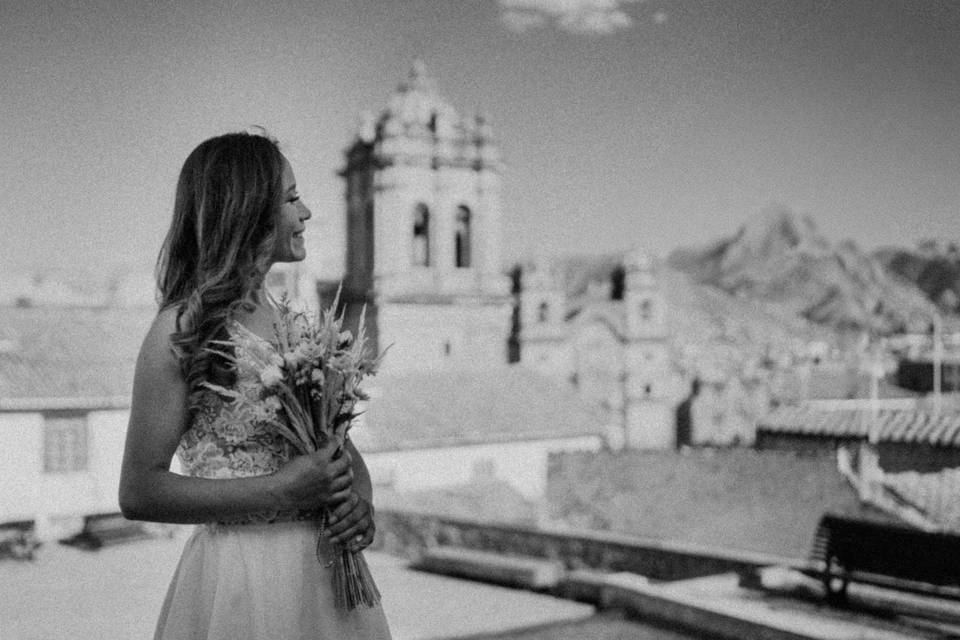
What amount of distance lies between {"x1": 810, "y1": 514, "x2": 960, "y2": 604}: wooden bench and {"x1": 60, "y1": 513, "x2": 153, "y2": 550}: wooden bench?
5547 mm

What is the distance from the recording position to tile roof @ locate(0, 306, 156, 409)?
430 inches

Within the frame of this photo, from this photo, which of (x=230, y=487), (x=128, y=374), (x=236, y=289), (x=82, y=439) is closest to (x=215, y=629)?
(x=230, y=487)

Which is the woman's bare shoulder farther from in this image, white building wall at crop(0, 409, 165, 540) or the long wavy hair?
white building wall at crop(0, 409, 165, 540)

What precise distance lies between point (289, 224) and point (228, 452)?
33cm

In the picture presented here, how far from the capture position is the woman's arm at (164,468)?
57.3 inches

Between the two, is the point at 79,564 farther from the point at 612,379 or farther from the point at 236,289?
the point at 612,379

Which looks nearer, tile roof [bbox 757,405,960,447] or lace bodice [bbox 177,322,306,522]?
lace bodice [bbox 177,322,306,522]

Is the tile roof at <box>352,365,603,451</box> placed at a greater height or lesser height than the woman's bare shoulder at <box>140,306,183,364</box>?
lesser

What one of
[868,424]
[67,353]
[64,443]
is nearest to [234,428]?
[868,424]

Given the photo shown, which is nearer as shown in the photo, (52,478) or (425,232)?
(52,478)

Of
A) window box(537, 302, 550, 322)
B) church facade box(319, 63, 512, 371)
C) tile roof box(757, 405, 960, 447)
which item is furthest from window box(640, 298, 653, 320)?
tile roof box(757, 405, 960, 447)

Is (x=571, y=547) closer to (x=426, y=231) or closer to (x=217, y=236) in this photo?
(x=217, y=236)

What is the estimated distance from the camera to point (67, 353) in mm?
11867

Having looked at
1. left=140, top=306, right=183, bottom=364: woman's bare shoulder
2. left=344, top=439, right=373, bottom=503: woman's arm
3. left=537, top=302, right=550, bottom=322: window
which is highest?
left=537, top=302, right=550, bottom=322: window
